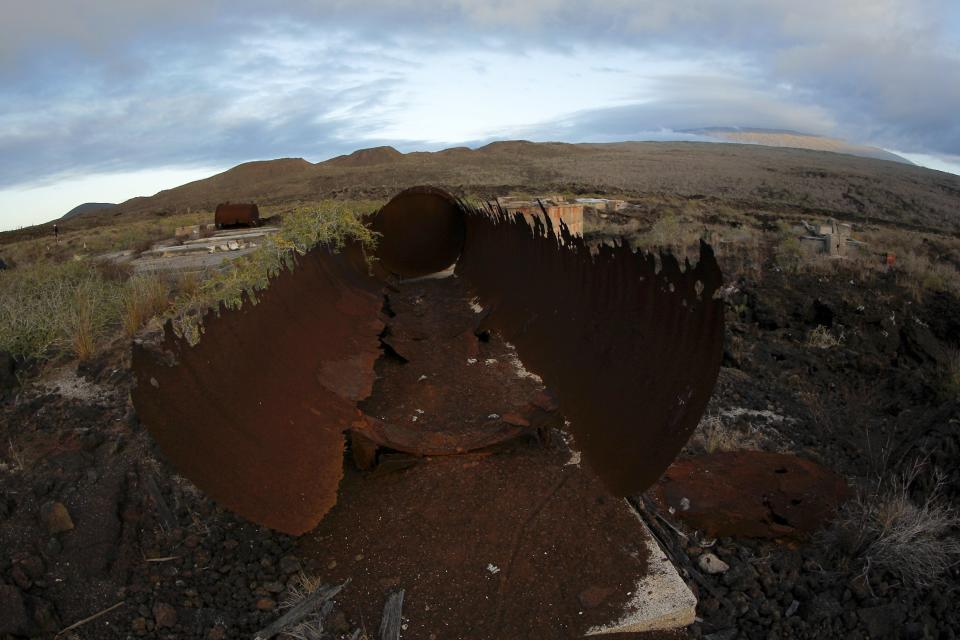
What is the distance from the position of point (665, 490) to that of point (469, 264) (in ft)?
19.0

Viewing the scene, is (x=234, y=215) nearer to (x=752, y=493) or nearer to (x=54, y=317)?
(x=54, y=317)

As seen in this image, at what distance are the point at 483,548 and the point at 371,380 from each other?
1650 mm

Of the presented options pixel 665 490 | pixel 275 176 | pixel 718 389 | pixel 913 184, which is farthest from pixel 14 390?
pixel 275 176

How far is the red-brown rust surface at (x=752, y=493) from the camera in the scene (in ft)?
10.1

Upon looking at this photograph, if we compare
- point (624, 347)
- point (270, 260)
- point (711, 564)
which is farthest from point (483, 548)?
point (270, 260)

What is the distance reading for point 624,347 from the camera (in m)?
3.49

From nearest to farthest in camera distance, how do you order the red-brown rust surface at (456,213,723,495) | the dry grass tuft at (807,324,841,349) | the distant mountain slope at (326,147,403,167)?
1. the red-brown rust surface at (456,213,723,495)
2. the dry grass tuft at (807,324,841,349)
3. the distant mountain slope at (326,147,403,167)

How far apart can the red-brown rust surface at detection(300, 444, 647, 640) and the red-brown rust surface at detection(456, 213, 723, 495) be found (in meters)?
0.27

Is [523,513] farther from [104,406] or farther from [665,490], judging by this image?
[104,406]

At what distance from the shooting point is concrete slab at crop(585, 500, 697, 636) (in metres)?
2.23

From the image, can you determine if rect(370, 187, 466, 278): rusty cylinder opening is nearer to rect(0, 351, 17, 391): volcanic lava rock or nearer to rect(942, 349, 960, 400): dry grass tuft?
rect(0, 351, 17, 391): volcanic lava rock

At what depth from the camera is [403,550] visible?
2557 millimetres

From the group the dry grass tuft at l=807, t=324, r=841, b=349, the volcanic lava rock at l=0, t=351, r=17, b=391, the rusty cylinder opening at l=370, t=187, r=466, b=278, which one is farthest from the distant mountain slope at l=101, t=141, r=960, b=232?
the volcanic lava rock at l=0, t=351, r=17, b=391

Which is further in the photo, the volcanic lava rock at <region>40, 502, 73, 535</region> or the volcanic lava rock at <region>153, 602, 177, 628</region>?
the volcanic lava rock at <region>40, 502, 73, 535</region>
